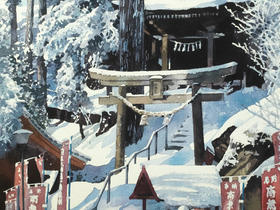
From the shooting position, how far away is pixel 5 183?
6.48 meters

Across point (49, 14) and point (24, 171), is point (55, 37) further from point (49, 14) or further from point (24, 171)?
point (24, 171)

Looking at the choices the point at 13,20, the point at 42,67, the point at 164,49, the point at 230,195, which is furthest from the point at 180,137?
the point at 13,20

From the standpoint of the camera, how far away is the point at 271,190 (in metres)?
5.37

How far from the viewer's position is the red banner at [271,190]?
17.6ft

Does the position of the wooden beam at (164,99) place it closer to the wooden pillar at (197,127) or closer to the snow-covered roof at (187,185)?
the wooden pillar at (197,127)

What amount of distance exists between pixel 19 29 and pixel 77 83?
1.20 m

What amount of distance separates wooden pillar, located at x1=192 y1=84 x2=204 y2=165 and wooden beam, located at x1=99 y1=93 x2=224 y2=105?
0.30 ft

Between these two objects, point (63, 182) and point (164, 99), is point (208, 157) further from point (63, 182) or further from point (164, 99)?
point (63, 182)

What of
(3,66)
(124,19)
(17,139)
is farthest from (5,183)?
(124,19)

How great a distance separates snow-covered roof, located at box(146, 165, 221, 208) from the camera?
567cm

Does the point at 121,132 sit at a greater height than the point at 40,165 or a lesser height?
greater

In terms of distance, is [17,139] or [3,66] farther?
[3,66]

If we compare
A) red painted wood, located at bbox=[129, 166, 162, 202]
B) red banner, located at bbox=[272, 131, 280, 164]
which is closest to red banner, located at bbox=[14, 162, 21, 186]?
red painted wood, located at bbox=[129, 166, 162, 202]

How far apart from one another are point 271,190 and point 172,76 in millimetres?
1911
